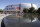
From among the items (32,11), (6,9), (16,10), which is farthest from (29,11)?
(6,9)

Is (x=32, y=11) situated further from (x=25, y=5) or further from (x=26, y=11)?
(x=25, y=5)

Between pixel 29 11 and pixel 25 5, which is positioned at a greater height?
pixel 25 5

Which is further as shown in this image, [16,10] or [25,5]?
[25,5]

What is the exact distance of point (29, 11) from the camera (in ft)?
136

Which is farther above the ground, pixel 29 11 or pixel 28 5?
pixel 28 5

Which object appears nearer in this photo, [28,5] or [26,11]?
[26,11]

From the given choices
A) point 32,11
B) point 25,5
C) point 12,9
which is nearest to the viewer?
point 32,11

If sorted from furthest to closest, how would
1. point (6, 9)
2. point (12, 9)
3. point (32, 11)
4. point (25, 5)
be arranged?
1. point (25, 5)
2. point (6, 9)
3. point (12, 9)
4. point (32, 11)

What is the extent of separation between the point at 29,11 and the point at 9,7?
13.5m

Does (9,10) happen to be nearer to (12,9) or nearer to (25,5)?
(12,9)

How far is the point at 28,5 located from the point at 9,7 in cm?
1584

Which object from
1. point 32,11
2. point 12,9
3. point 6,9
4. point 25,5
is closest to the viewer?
point 32,11

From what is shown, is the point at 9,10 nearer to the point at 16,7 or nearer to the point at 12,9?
the point at 12,9

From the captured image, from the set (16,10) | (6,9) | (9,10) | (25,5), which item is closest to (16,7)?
(16,10)
